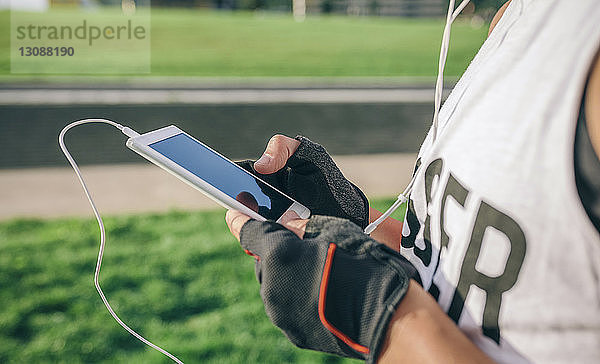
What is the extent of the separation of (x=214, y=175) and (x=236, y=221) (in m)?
0.21

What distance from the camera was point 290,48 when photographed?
2175 cm

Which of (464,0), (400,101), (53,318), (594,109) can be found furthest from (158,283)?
(400,101)

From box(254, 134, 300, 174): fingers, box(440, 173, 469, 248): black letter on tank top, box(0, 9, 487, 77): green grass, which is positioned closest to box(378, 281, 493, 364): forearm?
box(440, 173, 469, 248): black letter on tank top

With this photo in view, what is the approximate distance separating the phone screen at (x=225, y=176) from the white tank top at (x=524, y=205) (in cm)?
57

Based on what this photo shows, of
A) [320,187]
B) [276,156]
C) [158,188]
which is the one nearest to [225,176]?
[276,156]

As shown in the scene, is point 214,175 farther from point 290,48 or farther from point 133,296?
point 290,48

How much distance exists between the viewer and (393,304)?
1.03 metres

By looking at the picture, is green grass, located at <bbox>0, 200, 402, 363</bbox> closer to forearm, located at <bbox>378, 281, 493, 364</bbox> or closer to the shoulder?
forearm, located at <bbox>378, 281, 493, 364</bbox>

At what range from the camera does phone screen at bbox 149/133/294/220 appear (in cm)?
148

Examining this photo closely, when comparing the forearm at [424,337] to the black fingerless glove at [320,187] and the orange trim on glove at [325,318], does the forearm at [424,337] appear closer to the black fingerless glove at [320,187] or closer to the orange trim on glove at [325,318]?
the orange trim on glove at [325,318]

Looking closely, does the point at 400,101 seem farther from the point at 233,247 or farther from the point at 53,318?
the point at 53,318

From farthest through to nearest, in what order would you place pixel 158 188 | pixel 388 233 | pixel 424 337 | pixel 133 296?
pixel 158 188, pixel 133 296, pixel 388 233, pixel 424 337

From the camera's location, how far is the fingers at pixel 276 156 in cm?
159

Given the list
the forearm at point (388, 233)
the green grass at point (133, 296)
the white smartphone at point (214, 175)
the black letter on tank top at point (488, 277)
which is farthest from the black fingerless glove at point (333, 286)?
the green grass at point (133, 296)
